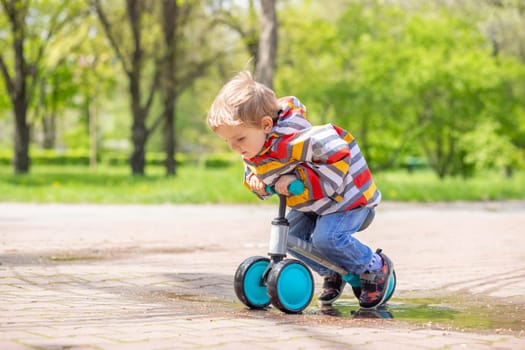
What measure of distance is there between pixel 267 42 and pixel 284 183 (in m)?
11.3

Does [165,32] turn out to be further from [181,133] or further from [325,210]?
[181,133]

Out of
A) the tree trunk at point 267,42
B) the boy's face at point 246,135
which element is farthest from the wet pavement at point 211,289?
the tree trunk at point 267,42

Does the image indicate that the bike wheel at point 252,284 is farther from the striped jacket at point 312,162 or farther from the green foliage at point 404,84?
the green foliage at point 404,84

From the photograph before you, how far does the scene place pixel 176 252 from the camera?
23.1 feet

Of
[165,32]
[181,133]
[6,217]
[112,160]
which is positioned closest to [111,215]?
[6,217]

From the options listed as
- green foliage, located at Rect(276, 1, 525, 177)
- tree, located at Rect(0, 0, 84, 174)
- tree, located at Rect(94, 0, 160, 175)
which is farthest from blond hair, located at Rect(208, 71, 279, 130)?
tree, located at Rect(0, 0, 84, 174)

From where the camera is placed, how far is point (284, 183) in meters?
4.07

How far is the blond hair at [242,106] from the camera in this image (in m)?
3.96

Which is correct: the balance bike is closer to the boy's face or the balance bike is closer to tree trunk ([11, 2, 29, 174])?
the boy's face

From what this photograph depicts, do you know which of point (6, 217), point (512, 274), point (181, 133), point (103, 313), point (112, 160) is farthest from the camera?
point (181, 133)

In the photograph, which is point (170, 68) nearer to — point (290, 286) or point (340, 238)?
point (340, 238)

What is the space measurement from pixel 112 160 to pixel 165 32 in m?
27.8

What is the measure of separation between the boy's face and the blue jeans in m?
0.58

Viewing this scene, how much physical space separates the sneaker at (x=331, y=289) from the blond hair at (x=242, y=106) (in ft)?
3.63
